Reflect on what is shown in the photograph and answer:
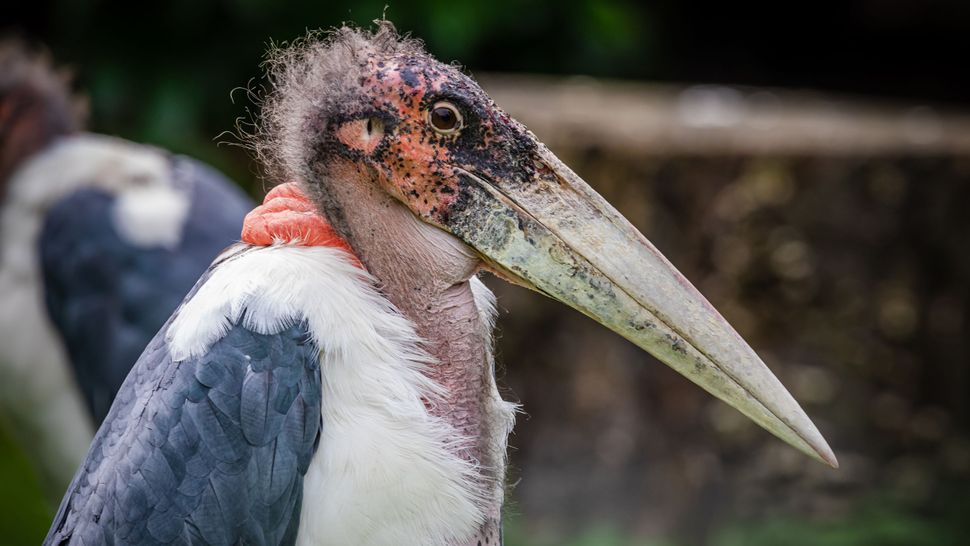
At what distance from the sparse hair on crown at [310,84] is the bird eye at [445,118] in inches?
5.8

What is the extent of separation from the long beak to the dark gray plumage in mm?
A: 2068

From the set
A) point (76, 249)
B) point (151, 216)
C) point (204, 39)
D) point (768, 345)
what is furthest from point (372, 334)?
point (204, 39)

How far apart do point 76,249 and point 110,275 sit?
17cm

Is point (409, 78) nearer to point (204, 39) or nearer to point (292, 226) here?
point (292, 226)

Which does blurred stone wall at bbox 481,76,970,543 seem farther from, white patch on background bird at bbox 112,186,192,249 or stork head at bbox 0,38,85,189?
stork head at bbox 0,38,85,189

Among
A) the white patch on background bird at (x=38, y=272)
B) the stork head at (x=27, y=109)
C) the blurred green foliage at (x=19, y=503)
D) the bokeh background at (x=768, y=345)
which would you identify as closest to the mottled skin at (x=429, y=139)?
the white patch on background bird at (x=38, y=272)

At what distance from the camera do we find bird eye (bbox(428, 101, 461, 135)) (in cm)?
209

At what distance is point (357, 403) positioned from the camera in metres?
2.08

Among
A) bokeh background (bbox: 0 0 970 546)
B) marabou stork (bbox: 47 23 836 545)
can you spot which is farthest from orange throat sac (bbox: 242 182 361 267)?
bokeh background (bbox: 0 0 970 546)

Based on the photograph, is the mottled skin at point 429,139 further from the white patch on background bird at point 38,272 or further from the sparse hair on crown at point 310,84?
the white patch on background bird at point 38,272

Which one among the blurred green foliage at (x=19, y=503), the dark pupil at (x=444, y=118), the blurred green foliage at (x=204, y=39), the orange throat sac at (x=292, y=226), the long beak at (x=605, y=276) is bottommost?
the blurred green foliage at (x=19, y=503)

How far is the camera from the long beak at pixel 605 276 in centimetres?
213

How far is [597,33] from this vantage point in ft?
22.9

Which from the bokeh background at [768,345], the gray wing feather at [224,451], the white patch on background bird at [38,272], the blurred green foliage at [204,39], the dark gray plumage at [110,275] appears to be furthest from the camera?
the blurred green foliage at [204,39]
